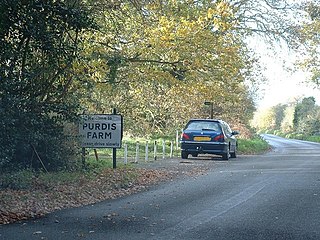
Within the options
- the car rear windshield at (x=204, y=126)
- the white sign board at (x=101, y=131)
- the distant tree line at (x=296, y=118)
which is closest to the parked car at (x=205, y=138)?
the car rear windshield at (x=204, y=126)

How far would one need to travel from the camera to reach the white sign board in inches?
568

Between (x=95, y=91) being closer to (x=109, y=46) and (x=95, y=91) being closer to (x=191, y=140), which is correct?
(x=109, y=46)

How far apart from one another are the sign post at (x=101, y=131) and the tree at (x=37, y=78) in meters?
0.86

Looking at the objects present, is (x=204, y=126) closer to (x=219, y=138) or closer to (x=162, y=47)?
(x=219, y=138)

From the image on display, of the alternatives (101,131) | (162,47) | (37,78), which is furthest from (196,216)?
(162,47)

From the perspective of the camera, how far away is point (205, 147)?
2212cm

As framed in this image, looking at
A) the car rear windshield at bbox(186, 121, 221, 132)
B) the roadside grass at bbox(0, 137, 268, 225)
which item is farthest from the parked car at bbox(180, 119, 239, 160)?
the roadside grass at bbox(0, 137, 268, 225)

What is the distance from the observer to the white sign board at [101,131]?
47.3ft

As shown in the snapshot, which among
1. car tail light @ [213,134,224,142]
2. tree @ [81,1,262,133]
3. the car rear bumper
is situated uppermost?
tree @ [81,1,262,133]

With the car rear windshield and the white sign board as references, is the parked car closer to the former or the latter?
the car rear windshield

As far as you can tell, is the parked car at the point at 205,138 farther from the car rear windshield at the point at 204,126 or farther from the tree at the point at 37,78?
the tree at the point at 37,78

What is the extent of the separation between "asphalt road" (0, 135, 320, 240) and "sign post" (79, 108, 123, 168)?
2.30 m

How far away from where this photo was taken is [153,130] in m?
32.8

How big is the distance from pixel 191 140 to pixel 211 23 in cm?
810
